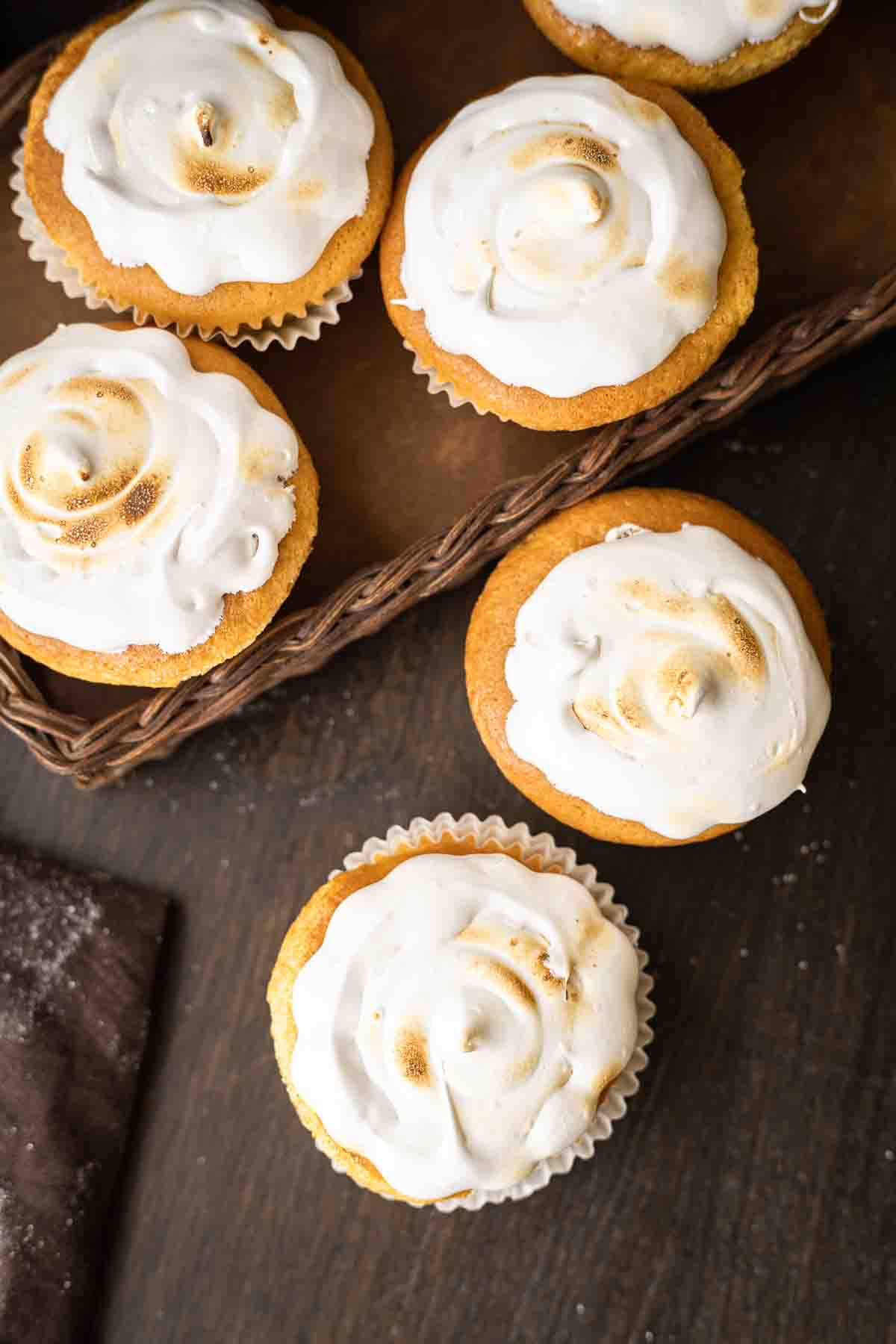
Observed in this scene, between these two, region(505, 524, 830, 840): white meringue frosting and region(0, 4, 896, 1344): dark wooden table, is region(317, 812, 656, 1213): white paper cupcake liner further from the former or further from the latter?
region(505, 524, 830, 840): white meringue frosting

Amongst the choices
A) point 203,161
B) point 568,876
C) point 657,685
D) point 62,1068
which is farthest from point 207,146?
point 62,1068

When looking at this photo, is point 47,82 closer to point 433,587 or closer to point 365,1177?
point 433,587

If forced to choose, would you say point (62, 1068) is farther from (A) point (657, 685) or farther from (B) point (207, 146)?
(B) point (207, 146)

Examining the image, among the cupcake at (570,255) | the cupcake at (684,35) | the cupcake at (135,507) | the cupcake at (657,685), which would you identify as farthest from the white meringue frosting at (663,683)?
the cupcake at (684,35)

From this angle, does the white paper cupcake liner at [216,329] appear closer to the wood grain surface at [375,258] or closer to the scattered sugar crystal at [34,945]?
the wood grain surface at [375,258]

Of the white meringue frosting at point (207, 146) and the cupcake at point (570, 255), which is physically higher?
the white meringue frosting at point (207, 146)

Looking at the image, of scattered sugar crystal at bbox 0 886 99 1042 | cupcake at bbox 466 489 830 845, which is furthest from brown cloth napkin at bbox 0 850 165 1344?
cupcake at bbox 466 489 830 845

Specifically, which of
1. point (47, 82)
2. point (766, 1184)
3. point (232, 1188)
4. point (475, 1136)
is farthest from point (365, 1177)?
point (47, 82)
